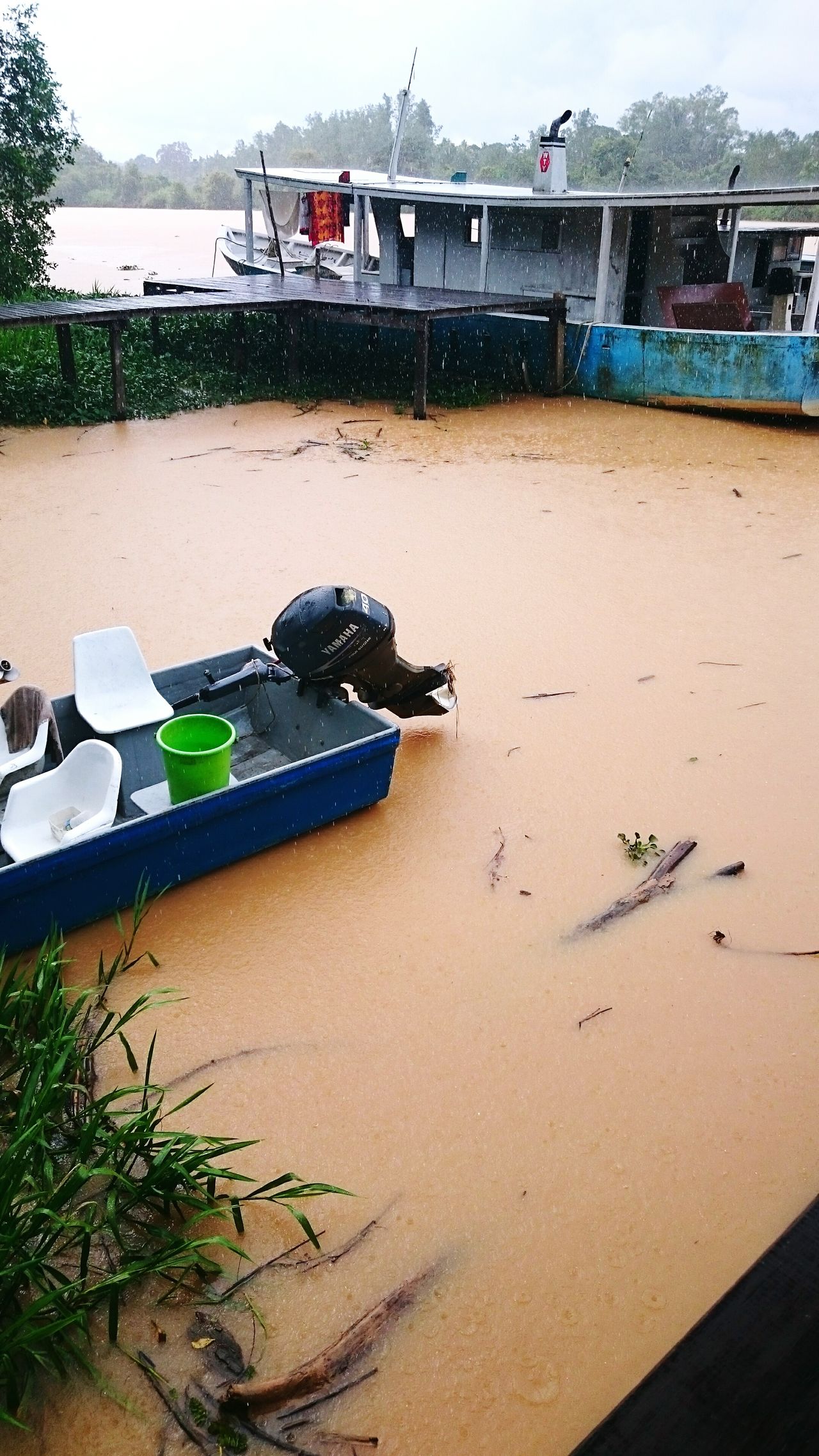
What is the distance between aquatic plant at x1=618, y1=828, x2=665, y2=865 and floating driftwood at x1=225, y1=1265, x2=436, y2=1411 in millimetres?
1845

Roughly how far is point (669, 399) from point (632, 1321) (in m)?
10.1

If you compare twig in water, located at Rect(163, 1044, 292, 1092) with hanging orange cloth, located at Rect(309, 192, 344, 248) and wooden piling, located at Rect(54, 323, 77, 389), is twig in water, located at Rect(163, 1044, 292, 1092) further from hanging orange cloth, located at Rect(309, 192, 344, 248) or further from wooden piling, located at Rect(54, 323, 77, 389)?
hanging orange cloth, located at Rect(309, 192, 344, 248)

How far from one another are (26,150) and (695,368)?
31.2 ft

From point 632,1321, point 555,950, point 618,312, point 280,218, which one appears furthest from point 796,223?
point 632,1321

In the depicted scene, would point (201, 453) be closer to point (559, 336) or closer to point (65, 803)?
point (559, 336)

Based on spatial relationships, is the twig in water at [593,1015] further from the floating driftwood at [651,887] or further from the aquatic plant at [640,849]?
the aquatic plant at [640,849]

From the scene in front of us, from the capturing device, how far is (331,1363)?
7.50 feet

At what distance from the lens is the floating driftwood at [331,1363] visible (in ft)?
7.19

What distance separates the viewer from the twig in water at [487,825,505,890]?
3896mm

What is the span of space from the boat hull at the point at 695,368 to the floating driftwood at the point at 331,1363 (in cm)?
956

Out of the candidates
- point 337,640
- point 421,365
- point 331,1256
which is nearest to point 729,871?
point 337,640

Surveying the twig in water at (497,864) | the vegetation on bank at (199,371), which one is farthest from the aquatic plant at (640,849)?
the vegetation on bank at (199,371)

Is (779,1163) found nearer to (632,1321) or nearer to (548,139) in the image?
(632,1321)

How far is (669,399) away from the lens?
36.1 feet
